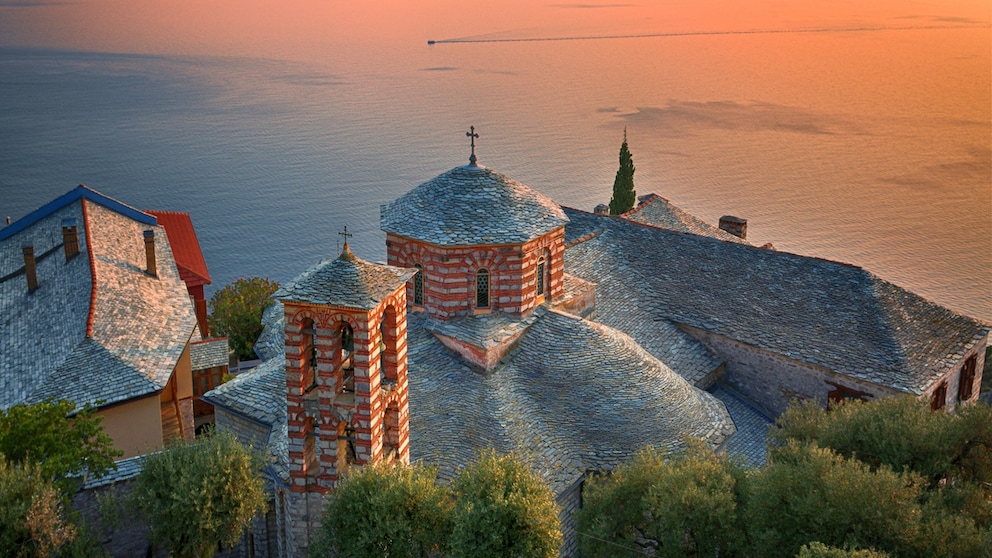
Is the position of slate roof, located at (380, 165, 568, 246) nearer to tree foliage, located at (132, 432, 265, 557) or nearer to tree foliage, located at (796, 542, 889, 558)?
tree foliage, located at (132, 432, 265, 557)

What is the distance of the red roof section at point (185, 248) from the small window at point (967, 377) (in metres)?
27.9

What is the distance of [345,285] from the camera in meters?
16.0

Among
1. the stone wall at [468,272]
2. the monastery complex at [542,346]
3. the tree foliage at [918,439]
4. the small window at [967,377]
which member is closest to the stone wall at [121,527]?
the monastery complex at [542,346]

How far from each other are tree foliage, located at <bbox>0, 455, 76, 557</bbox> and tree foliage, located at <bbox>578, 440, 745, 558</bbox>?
9.26 meters

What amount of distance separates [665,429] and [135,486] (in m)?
11.6

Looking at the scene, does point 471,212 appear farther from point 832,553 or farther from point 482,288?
point 832,553

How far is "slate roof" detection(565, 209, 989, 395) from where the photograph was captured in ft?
79.6

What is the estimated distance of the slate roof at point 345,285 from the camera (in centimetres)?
1575

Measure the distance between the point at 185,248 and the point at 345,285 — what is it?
23518 millimetres

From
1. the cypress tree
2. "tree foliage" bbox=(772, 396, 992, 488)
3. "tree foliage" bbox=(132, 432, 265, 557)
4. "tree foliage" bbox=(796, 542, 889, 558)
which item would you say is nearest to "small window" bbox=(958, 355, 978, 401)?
"tree foliage" bbox=(772, 396, 992, 488)

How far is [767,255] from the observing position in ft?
92.7

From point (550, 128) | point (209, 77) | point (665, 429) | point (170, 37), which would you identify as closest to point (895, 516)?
point (665, 429)

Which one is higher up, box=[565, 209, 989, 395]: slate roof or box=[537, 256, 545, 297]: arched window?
box=[537, 256, 545, 297]: arched window

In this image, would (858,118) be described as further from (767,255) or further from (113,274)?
(113,274)
